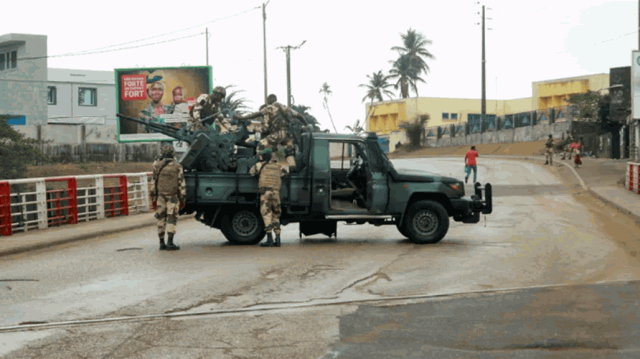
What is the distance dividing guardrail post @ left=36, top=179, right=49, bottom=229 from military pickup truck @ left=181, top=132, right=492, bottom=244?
195 inches

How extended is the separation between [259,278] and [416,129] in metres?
66.6

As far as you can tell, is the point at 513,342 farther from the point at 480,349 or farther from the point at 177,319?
the point at 177,319

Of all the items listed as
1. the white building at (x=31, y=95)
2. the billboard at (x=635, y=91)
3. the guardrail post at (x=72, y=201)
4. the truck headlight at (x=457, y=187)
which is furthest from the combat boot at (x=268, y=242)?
the white building at (x=31, y=95)

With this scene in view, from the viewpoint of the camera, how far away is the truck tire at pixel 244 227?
1423 cm

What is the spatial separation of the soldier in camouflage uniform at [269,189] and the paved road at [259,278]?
513 mm

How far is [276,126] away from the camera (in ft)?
47.6

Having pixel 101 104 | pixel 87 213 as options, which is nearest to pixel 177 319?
pixel 87 213

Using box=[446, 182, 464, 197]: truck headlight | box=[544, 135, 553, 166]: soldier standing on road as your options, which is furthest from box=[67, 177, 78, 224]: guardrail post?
box=[544, 135, 553, 166]: soldier standing on road

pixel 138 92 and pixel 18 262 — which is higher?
pixel 138 92

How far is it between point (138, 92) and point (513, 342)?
38.4 meters

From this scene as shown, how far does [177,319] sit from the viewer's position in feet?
24.6

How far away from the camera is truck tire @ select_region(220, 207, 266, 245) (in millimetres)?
14227

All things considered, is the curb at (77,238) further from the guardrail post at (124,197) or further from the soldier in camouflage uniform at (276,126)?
the soldier in camouflage uniform at (276,126)

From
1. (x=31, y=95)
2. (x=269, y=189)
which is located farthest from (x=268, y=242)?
(x=31, y=95)
